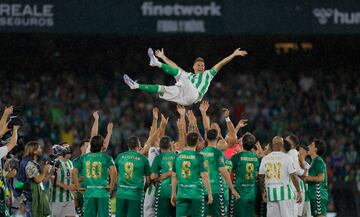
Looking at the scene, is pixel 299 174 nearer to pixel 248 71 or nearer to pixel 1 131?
pixel 1 131

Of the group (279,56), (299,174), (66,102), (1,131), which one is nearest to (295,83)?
(279,56)

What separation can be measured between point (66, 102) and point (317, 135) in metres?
6.79

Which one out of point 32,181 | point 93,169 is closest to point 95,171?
point 93,169

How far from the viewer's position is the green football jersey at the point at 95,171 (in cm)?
1452

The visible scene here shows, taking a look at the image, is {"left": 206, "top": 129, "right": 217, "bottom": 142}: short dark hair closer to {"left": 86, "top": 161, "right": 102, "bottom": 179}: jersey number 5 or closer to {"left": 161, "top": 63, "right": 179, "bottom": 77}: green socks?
{"left": 86, "top": 161, "right": 102, "bottom": 179}: jersey number 5

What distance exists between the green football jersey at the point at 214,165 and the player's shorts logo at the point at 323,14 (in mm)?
9362

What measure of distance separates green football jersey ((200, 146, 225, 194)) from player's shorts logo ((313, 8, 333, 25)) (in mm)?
9362

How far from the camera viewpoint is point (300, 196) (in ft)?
50.4

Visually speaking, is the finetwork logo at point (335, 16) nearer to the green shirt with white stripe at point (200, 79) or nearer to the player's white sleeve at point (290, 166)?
the green shirt with white stripe at point (200, 79)

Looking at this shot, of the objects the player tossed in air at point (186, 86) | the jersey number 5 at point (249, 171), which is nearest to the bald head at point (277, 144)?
the jersey number 5 at point (249, 171)

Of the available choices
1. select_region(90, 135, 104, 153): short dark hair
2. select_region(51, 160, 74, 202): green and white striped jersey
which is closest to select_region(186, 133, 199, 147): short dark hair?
select_region(90, 135, 104, 153): short dark hair

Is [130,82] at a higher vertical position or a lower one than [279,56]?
lower

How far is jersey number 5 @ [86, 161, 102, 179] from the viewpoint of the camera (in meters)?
14.5

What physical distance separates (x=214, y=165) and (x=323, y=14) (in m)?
9.66
